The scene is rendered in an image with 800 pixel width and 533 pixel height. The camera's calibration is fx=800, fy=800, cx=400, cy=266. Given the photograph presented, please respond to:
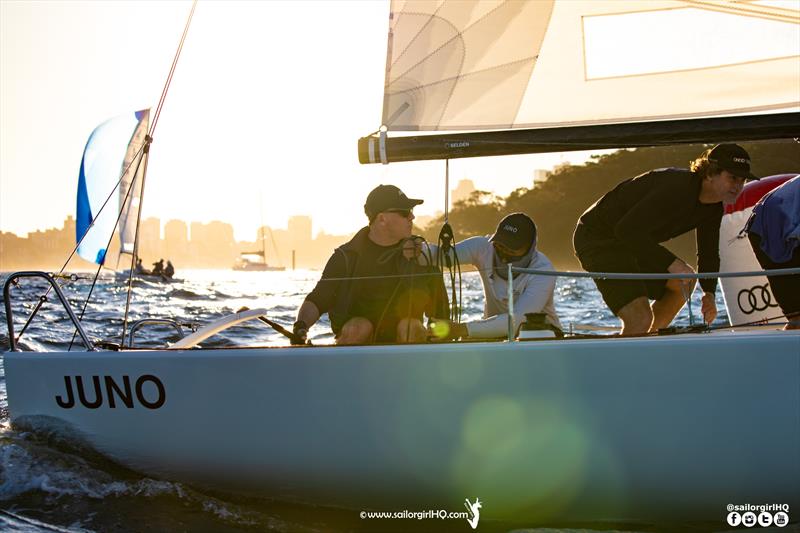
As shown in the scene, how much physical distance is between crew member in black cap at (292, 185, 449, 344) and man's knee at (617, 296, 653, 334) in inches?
31.1

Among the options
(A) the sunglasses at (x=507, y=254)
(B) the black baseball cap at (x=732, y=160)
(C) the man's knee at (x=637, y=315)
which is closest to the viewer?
(B) the black baseball cap at (x=732, y=160)

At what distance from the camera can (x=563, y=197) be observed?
16.7 ft

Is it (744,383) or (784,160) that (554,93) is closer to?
(744,383)

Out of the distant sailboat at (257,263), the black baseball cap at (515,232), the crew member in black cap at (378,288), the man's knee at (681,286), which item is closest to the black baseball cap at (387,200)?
the crew member in black cap at (378,288)

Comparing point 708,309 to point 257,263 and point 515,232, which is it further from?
point 257,263

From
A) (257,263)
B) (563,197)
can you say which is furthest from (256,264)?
(563,197)

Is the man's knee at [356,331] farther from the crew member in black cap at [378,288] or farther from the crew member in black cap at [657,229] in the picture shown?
the crew member in black cap at [657,229]

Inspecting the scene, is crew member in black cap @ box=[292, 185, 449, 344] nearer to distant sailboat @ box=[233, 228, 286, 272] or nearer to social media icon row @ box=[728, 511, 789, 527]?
social media icon row @ box=[728, 511, 789, 527]

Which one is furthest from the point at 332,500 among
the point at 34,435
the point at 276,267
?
the point at 276,267

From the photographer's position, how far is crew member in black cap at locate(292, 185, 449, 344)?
316 centimetres

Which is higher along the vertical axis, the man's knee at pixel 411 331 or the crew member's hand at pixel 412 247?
the crew member's hand at pixel 412 247

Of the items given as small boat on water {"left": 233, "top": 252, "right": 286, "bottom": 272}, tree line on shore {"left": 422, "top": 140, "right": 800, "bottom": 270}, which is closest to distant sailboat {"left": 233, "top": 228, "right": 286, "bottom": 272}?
small boat on water {"left": 233, "top": 252, "right": 286, "bottom": 272}

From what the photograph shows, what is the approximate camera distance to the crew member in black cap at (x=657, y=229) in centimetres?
323

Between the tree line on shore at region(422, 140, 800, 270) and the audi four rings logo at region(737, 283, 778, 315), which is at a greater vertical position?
the tree line on shore at region(422, 140, 800, 270)
